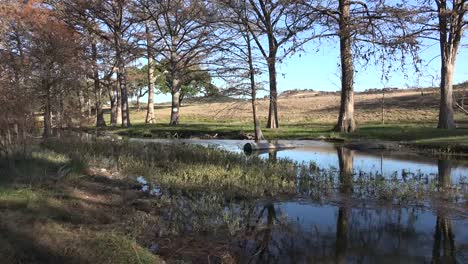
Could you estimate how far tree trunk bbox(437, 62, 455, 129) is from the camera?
28.5 metres

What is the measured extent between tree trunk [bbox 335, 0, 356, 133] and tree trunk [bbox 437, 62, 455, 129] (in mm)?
5468

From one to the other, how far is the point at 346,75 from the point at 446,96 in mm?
6165

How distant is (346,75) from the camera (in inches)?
1216

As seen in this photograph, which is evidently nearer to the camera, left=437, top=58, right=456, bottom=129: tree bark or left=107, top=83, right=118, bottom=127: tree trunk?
left=437, top=58, right=456, bottom=129: tree bark

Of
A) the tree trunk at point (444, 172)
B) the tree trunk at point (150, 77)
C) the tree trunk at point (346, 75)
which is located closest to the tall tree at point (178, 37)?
the tree trunk at point (150, 77)

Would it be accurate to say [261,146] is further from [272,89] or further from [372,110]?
[372,110]

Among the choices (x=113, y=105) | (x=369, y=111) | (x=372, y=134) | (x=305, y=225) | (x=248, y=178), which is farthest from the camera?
(x=113, y=105)

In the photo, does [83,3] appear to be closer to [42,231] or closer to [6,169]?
[6,169]

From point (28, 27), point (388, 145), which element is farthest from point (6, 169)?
point (28, 27)

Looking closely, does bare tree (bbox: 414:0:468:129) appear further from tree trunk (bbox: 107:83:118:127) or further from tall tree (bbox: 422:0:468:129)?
tree trunk (bbox: 107:83:118:127)

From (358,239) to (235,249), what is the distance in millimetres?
2288

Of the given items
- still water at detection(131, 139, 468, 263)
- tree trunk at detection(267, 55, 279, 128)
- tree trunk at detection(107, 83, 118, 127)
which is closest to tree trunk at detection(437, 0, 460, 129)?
tree trunk at detection(267, 55, 279, 128)

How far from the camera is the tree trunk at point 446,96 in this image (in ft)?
93.7

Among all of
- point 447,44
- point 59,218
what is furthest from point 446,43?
point 59,218
